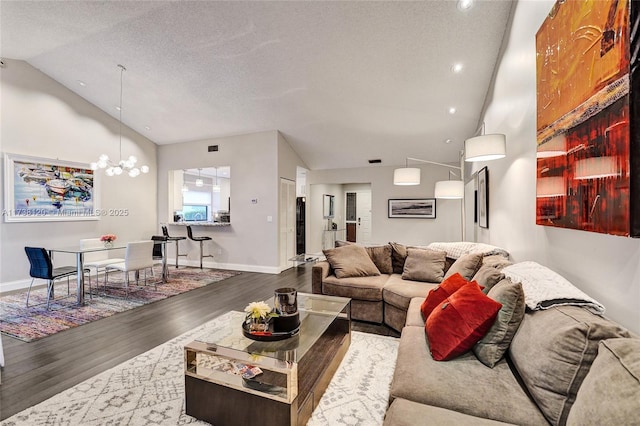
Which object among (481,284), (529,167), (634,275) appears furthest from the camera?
(529,167)

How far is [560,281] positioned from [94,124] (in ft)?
24.6

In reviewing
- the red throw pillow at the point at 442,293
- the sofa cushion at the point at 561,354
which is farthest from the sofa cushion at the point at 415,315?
the sofa cushion at the point at 561,354

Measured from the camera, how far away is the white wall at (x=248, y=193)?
5965mm

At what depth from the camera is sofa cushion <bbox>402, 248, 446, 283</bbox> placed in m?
3.31

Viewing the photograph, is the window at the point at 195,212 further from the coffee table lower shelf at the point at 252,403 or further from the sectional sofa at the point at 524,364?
the sectional sofa at the point at 524,364

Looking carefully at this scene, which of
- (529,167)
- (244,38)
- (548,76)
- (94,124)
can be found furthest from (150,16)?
(529,167)

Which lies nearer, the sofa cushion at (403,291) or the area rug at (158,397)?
the area rug at (158,397)

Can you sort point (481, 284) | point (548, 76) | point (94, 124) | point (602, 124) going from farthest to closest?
1. point (94, 124)
2. point (481, 284)
3. point (548, 76)
4. point (602, 124)

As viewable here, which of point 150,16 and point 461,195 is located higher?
point 150,16

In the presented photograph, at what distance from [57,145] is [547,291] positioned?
23.6 ft

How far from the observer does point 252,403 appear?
5.17ft

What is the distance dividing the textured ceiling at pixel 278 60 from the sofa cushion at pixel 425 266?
8.06 ft

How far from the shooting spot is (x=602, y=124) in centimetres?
130

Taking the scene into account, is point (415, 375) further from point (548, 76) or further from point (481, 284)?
point (548, 76)
